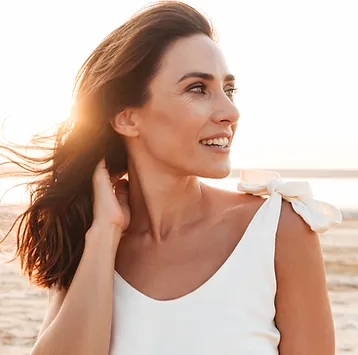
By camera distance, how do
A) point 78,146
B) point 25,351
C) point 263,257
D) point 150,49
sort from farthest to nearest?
point 25,351, point 78,146, point 150,49, point 263,257

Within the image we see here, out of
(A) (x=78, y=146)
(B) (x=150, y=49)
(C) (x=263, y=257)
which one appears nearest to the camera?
(C) (x=263, y=257)

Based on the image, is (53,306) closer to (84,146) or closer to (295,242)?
(84,146)

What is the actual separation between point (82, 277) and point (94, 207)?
15.4 inches

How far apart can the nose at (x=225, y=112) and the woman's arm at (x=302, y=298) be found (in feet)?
1.75

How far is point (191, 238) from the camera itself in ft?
11.0

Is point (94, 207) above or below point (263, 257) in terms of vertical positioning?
above

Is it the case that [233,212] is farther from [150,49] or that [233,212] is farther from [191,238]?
[150,49]

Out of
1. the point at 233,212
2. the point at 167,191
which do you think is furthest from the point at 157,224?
the point at 233,212

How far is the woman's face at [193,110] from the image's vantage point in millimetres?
3139

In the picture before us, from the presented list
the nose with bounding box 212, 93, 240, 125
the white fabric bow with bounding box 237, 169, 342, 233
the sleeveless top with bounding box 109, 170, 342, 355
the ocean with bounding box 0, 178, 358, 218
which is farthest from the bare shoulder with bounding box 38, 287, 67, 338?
the ocean with bounding box 0, 178, 358, 218

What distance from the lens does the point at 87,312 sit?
3.16 m

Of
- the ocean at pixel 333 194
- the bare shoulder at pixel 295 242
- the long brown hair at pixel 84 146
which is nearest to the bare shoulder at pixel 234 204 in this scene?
the bare shoulder at pixel 295 242

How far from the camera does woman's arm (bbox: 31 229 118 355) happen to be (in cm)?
312

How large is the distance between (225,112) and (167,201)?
56 centimetres
